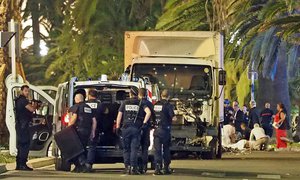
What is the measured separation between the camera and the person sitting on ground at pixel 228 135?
2900 centimetres

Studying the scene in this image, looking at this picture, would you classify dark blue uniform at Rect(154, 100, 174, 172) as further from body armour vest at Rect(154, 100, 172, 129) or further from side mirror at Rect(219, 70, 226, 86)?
side mirror at Rect(219, 70, 226, 86)

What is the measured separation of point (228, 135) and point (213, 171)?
9913 millimetres

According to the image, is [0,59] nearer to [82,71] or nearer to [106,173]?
[106,173]

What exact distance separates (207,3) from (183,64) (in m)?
9.63

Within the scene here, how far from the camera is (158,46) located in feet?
82.6

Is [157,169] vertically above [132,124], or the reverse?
[132,124]

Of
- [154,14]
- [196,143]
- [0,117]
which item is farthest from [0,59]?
[154,14]

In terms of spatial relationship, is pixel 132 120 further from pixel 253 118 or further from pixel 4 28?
pixel 253 118

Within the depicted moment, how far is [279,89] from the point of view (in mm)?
35688

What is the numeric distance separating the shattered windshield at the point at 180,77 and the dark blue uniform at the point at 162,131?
5.73 meters

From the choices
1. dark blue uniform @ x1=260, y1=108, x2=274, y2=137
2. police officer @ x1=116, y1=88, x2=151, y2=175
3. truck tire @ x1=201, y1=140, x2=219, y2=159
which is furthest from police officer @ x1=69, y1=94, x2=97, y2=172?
dark blue uniform @ x1=260, y1=108, x2=274, y2=137

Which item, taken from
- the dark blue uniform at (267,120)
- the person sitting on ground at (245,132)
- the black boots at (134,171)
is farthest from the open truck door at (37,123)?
the dark blue uniform at (267,120)

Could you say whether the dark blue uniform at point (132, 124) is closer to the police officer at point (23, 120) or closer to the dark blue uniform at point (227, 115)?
the police officer at point (23, 120)

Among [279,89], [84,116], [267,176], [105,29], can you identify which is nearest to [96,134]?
[84,116]
